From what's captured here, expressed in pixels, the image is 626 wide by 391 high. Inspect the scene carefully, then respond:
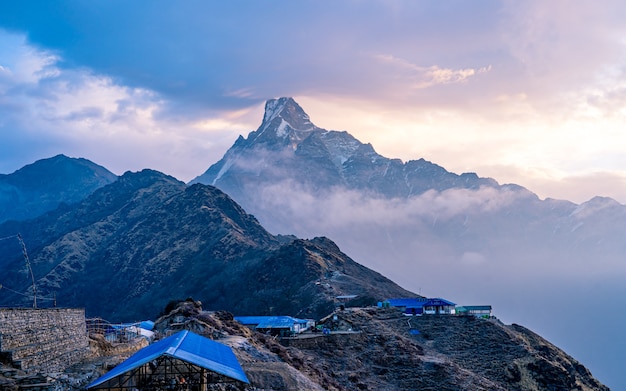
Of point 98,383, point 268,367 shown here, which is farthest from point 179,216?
point 98,383

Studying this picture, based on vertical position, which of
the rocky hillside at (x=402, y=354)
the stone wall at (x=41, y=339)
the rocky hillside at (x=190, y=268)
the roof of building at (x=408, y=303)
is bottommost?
the stone wall at (x=41, y=339)

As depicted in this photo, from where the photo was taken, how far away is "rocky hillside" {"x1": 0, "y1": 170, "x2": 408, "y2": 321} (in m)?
129

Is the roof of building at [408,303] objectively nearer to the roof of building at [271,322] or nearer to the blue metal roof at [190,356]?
the roof of building at [271,322]

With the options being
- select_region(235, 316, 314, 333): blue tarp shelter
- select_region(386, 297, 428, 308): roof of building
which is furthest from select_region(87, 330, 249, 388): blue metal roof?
select_region(386, 297, 428, 308): roof of building

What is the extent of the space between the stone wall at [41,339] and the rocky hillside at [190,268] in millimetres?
75700

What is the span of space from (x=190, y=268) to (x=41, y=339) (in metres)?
132

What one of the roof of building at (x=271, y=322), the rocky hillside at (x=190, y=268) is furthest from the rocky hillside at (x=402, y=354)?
the rocky hillside at (x=190, y=268)

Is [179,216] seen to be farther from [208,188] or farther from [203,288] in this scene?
[203,288]

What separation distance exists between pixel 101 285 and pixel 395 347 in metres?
123

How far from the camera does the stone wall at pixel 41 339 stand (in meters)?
26.5

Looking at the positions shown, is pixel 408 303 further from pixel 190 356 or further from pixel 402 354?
pixel 190 356

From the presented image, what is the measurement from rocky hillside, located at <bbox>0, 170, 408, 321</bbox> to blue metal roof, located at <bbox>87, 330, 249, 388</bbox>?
77.2 m

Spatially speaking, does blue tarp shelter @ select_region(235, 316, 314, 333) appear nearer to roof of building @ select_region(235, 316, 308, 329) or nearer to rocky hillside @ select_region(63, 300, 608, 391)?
roof of building @ select_region(235, 316, 308, 329)

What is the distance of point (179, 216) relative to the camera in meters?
185
